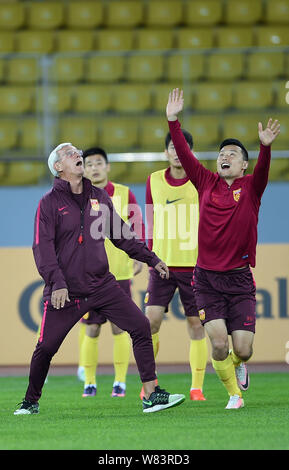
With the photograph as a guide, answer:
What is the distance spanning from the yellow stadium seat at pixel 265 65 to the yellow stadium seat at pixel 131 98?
1480mm

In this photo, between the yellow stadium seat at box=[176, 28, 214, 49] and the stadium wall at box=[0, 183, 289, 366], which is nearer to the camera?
the stadium wall at box=[0, 183, 289, 366]

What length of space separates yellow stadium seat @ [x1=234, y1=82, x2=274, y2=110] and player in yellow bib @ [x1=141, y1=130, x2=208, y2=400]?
373cm

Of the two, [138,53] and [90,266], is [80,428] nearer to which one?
[90,266]

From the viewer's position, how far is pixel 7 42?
14453mm

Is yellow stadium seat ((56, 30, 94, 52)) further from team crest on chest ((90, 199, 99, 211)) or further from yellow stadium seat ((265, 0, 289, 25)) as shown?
team crest on chest ((90, 199, 99, 211))

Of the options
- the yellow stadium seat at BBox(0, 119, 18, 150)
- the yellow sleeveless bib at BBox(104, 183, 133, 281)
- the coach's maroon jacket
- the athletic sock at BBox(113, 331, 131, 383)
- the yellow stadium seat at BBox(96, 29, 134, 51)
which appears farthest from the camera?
the yellow stadium seat at BBox(96, 29, 134, 51)

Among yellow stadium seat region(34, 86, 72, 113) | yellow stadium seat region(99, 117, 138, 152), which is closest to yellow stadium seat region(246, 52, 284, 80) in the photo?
yellow stadium seat region(99, 117, 138, 152)

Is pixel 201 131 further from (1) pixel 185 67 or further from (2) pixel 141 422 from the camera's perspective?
(2) pixel 141 422

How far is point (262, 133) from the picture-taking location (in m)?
6.96

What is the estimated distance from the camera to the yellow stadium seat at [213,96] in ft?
40.5

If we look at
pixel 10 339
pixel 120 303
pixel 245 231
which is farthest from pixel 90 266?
pixel 10 339

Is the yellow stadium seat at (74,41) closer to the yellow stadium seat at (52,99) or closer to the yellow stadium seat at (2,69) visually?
the yellow stadium seat at (2,69)

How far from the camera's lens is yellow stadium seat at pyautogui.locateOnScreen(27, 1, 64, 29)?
48.9 ft
